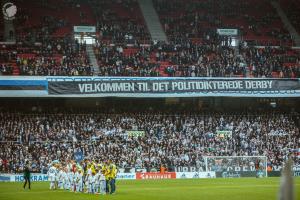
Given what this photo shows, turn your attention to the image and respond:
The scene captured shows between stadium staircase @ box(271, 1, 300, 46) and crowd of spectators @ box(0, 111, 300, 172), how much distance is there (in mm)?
11380

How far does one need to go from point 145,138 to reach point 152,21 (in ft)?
58.1

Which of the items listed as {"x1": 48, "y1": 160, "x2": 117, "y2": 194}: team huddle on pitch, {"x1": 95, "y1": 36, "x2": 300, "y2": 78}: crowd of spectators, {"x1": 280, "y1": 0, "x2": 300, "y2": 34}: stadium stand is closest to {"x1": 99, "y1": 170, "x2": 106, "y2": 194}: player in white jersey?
{"x1": 48, "y1": 160, "x2": 117, "y2": 194}: team huddle on pitch

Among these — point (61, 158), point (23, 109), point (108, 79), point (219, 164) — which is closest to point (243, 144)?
point (219, 164)

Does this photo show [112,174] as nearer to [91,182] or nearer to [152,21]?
[91,182]

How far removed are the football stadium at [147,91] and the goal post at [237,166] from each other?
85 mm

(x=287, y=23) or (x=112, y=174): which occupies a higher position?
(x=287, y=23)

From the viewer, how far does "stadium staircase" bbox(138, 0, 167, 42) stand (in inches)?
2379

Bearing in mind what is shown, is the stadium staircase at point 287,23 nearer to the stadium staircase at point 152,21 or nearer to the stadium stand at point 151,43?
the stadium stand at point 151,43

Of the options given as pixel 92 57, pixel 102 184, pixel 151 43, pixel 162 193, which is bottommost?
pixel 162 193

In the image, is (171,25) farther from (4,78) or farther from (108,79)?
(4,78)

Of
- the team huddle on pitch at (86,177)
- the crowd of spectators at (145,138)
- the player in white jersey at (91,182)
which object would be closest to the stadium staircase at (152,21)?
the crowd of spectators at (145,138)

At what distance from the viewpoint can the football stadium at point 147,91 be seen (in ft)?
155

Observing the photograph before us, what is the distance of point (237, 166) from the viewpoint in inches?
1909

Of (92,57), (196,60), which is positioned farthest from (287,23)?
(92,57)
